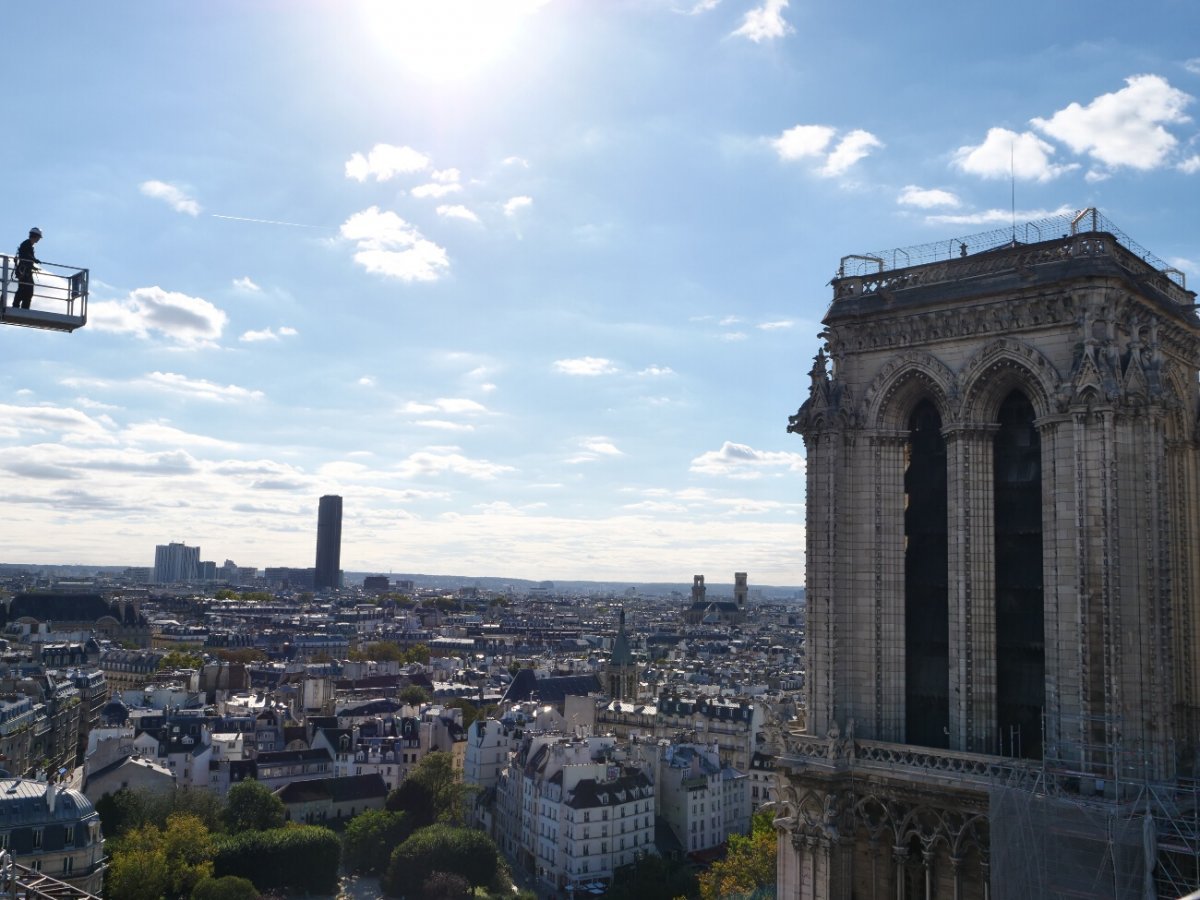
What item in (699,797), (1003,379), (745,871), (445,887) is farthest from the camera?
(699,797)

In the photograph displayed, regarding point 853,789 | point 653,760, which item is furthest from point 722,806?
point 853,789

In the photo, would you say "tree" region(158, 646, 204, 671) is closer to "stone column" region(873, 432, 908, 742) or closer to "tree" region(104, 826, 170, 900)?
"tree" region(104, 826, 170, 900)

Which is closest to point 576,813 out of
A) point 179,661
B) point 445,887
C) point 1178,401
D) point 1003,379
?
point 445,887

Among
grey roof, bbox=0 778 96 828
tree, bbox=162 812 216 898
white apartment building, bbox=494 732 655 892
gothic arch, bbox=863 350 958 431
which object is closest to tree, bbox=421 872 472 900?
white apartment building, bbox=494 732 655 892

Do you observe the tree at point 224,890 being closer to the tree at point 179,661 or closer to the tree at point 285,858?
the tree at point 285,858

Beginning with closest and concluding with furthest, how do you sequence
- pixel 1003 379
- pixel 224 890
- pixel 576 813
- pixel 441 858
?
pixel 1003 379
pixel 224 890
pixel 441 858
pixel 576 813

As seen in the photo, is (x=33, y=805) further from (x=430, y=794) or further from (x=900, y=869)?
(x=900, y=869)
